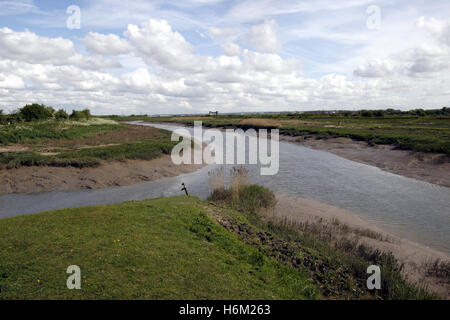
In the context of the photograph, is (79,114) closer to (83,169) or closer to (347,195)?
(83,169)

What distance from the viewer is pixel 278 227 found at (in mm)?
13078

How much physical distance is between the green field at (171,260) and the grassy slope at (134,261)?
3 cm

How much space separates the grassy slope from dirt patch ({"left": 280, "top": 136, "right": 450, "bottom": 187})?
2191cm

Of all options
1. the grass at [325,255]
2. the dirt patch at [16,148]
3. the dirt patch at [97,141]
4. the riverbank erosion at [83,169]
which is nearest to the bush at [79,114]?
the dirt patch at [97,141]

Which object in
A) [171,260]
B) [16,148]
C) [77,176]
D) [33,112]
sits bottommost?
[171,260]

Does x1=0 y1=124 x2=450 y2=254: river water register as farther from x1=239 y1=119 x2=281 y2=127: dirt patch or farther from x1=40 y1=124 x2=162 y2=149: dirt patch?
x1=239 y1=119 x2=281 y2=127: dirt patch

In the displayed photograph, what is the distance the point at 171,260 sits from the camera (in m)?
8.09

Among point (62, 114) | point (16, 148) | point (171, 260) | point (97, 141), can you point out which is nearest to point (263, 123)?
point (97, 141)

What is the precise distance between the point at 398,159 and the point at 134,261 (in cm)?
3251

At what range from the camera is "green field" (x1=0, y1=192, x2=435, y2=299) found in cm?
688

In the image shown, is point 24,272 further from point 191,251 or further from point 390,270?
point 390,270

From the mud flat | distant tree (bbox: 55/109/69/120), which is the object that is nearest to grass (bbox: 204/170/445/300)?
the mud flat
